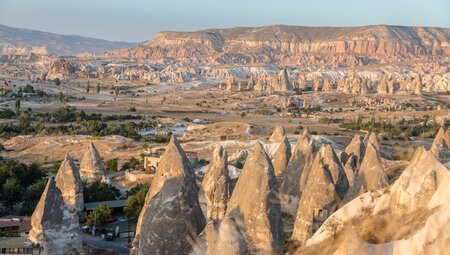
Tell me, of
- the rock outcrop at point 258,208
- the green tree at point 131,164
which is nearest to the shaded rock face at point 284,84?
the green tree at point 131,164

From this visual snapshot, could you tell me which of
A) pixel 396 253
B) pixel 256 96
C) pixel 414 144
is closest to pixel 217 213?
pixel 396 253

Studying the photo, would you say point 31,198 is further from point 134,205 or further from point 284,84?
point 284,84

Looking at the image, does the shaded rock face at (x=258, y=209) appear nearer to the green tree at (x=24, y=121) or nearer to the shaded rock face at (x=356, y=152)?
the shaded rock face at (x=356, y=152)

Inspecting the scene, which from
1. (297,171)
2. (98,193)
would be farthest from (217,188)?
(98,193)

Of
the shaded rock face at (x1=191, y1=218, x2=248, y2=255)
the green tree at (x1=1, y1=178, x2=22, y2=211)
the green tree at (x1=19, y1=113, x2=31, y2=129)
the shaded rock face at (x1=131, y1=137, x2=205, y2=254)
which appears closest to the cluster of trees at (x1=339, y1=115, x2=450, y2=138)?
the green tree at (x1=19, y1=113, x2=31, y2=129)

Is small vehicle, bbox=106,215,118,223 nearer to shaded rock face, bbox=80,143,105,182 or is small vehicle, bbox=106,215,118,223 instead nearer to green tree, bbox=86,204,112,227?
green tree, bbox=86,204,112,227

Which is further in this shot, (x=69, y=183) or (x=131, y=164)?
(x=131, y=164)

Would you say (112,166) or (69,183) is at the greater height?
(69,183)
